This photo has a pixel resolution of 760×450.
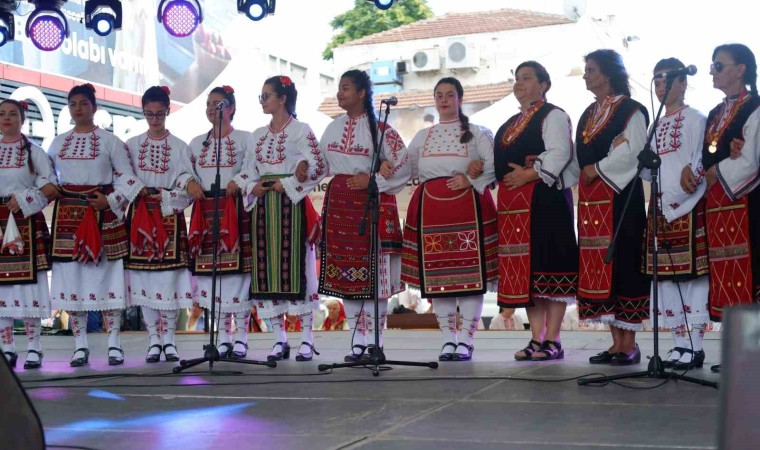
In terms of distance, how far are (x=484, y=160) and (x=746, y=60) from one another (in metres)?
1.41

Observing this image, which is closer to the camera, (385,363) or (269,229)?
(385,363)

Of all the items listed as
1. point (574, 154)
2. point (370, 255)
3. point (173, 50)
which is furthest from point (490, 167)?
point (173, 50)

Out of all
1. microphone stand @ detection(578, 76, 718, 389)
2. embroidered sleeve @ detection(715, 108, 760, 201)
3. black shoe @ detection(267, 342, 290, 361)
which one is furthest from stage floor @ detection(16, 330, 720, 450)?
embroidered sleeve @ detection(715, 108, 760, 201)

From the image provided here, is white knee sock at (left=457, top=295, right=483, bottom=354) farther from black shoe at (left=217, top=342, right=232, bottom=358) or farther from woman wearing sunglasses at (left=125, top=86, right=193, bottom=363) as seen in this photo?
woman wearing sunglasses at (left=125, top=86, right=193, bottom=363)

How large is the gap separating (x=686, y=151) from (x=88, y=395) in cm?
286

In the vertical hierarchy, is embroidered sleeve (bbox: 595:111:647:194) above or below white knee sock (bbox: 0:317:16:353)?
above

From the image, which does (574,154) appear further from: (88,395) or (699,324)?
(88,395)

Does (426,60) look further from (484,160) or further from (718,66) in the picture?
(718,66)

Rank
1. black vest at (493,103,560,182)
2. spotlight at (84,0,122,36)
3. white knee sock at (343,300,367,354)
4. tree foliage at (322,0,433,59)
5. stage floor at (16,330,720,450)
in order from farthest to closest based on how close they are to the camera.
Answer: tree foliage at (322,0,433,59), spotlight at (84,0,122,36), white knee sock at (343,300,367,354), black vest at (493,103,560,182), stage floor at (16,330,720,450)

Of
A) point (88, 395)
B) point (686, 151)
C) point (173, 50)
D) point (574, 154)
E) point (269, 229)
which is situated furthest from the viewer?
point (173, 50)

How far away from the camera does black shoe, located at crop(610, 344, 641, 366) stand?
511 cm

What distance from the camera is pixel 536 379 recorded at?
4445 millimetres

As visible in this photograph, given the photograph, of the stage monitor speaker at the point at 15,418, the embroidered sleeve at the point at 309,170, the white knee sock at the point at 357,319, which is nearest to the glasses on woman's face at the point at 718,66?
the embroidered sleeve at the point at 309,170

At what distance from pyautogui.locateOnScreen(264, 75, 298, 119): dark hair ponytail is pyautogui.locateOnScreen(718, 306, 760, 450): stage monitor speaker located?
4367 millimetres
